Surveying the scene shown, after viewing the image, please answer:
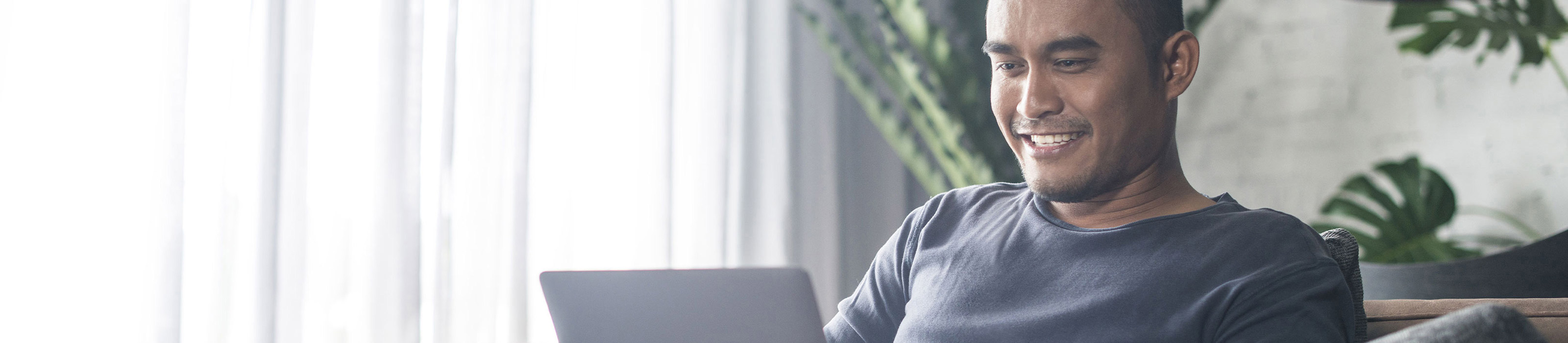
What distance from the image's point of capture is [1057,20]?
836 millimetres

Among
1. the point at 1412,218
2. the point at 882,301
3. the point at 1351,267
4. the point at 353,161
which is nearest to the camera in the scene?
the point at 1351,267

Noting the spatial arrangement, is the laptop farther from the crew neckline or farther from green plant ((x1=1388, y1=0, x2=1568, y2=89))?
green plant ((x1=1388, y1=0, x2=1568, y2=89))

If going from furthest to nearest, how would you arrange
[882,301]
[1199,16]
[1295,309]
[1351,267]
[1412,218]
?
[1199,16] → [1412,218] → [882,301] → [1351,267] → [1295,309]

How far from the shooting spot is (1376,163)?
7.77 ft

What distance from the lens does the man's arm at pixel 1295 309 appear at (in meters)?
0.68

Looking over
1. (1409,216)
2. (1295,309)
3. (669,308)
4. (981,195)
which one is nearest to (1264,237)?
(1295,309)

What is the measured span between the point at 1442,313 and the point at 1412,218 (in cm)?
135

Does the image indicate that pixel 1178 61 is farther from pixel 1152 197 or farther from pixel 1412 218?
pixel 1412 218

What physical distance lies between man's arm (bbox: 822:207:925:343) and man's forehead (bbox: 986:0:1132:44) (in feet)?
0.74

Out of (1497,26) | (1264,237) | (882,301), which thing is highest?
(1497,26)

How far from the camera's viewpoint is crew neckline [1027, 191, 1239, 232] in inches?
32.3

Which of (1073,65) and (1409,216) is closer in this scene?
(1073,65)

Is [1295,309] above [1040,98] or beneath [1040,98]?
beneath

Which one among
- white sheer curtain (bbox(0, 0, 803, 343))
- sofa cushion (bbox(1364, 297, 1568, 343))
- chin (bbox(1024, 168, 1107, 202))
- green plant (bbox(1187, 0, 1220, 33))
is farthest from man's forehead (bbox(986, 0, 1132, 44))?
green plant (bbox(1187, 0, 1220, 33))
